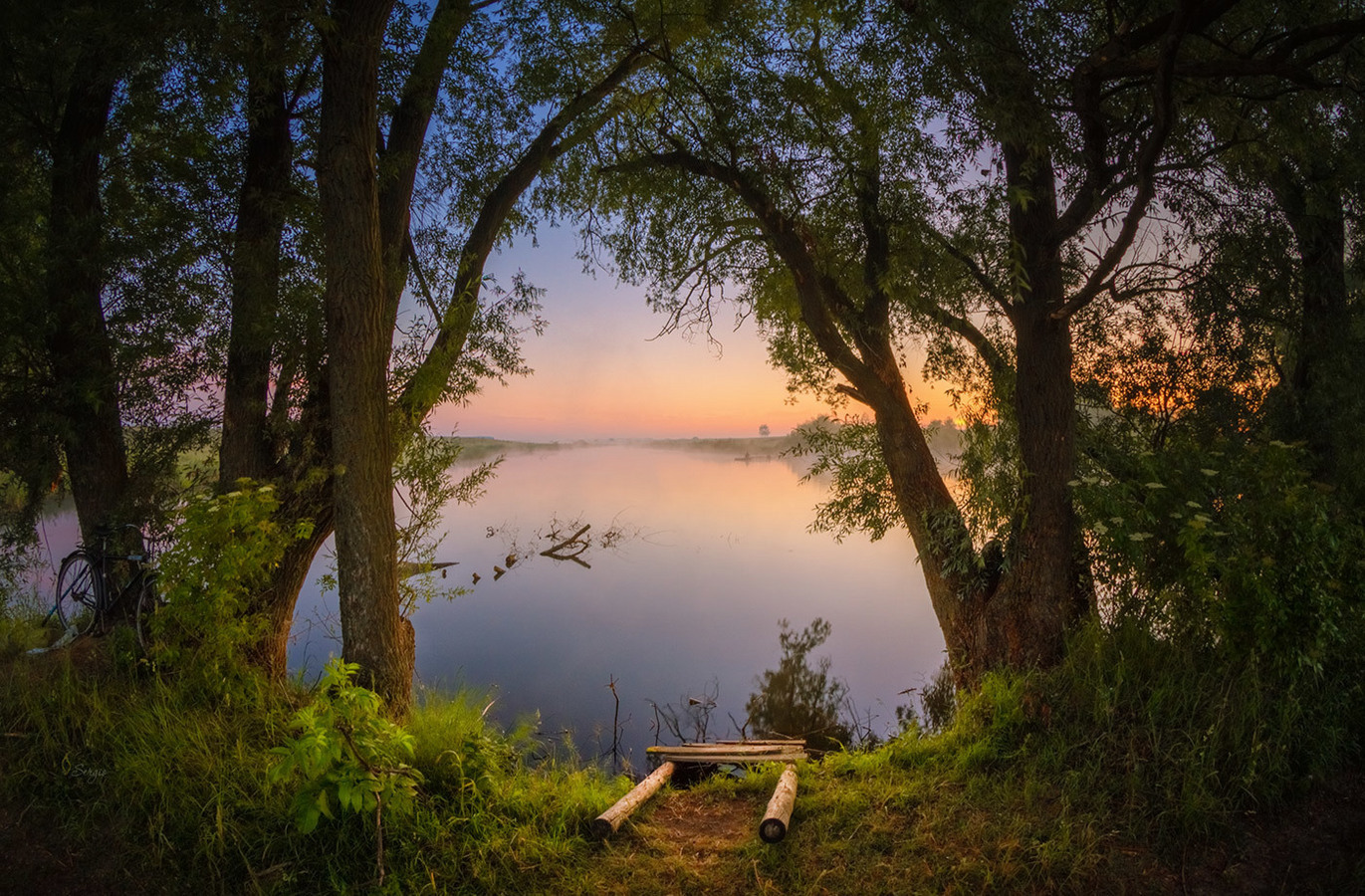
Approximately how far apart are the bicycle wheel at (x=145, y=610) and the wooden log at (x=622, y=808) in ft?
9.45

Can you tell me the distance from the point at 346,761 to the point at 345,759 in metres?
0.07

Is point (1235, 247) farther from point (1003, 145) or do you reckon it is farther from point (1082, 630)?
point (1082, 630)

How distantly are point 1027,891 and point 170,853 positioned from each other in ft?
13.1

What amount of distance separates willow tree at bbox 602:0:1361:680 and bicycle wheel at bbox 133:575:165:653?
5477 mm

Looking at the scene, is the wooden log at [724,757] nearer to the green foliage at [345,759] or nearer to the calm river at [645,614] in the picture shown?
the calm river at [645,614]

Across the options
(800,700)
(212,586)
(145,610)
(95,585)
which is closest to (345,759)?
(212,586)

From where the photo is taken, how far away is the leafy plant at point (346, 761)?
9.53ft

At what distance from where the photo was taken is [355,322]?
4652 mm

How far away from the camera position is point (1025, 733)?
4195mm

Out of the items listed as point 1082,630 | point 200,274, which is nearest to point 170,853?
point 200,274

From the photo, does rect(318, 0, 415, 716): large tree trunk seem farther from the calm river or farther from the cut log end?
the cut log end

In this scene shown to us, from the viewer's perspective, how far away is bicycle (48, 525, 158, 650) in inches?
200

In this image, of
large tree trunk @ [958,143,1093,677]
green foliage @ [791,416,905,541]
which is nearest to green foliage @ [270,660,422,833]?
large tree trunk @ [958,143,1093,677]

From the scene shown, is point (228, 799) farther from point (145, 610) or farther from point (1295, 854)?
point (1295, 854)
